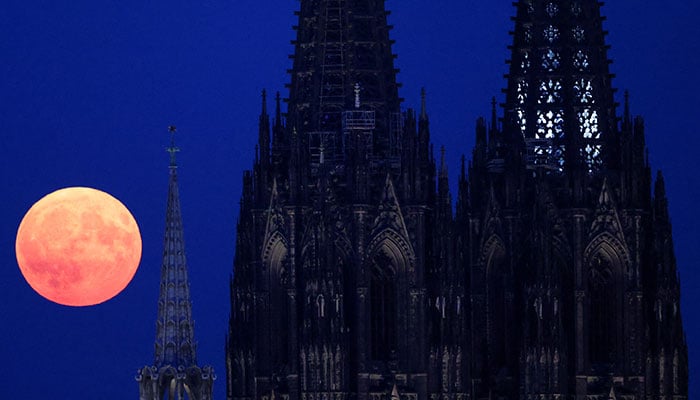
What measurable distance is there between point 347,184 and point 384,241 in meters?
2.30

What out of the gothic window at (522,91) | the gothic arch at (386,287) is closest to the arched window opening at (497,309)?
the gothic arch at (386,287)

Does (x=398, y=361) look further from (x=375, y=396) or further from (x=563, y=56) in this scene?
(x=563, y=56)

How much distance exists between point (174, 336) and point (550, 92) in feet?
59.0

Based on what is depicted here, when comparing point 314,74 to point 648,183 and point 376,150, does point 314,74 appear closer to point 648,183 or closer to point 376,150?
point 376,150

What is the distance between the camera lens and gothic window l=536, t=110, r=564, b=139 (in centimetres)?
11962

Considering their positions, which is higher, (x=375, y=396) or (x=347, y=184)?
(x=347, y=184)

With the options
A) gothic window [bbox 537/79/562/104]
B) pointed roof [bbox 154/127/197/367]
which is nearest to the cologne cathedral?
gothic window [bbox 537/79/562/104]

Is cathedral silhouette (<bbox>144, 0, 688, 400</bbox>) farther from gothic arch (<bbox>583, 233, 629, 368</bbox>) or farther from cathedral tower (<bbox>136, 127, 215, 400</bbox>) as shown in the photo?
cathedral tower (<bbox>136, 127, 215, 400</bbox>)

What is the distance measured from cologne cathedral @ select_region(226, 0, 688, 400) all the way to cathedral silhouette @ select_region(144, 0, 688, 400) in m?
0.07

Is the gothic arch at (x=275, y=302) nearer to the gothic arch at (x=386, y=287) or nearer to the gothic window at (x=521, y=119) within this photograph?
the gothic arch at (x=386, y=287)

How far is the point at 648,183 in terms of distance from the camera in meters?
119

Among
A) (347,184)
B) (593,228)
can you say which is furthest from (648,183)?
(347,184)

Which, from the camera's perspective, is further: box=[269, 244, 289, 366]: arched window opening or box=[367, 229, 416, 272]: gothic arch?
box=[269, 244, 289, 366]: arched window opening

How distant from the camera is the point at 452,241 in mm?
117938
